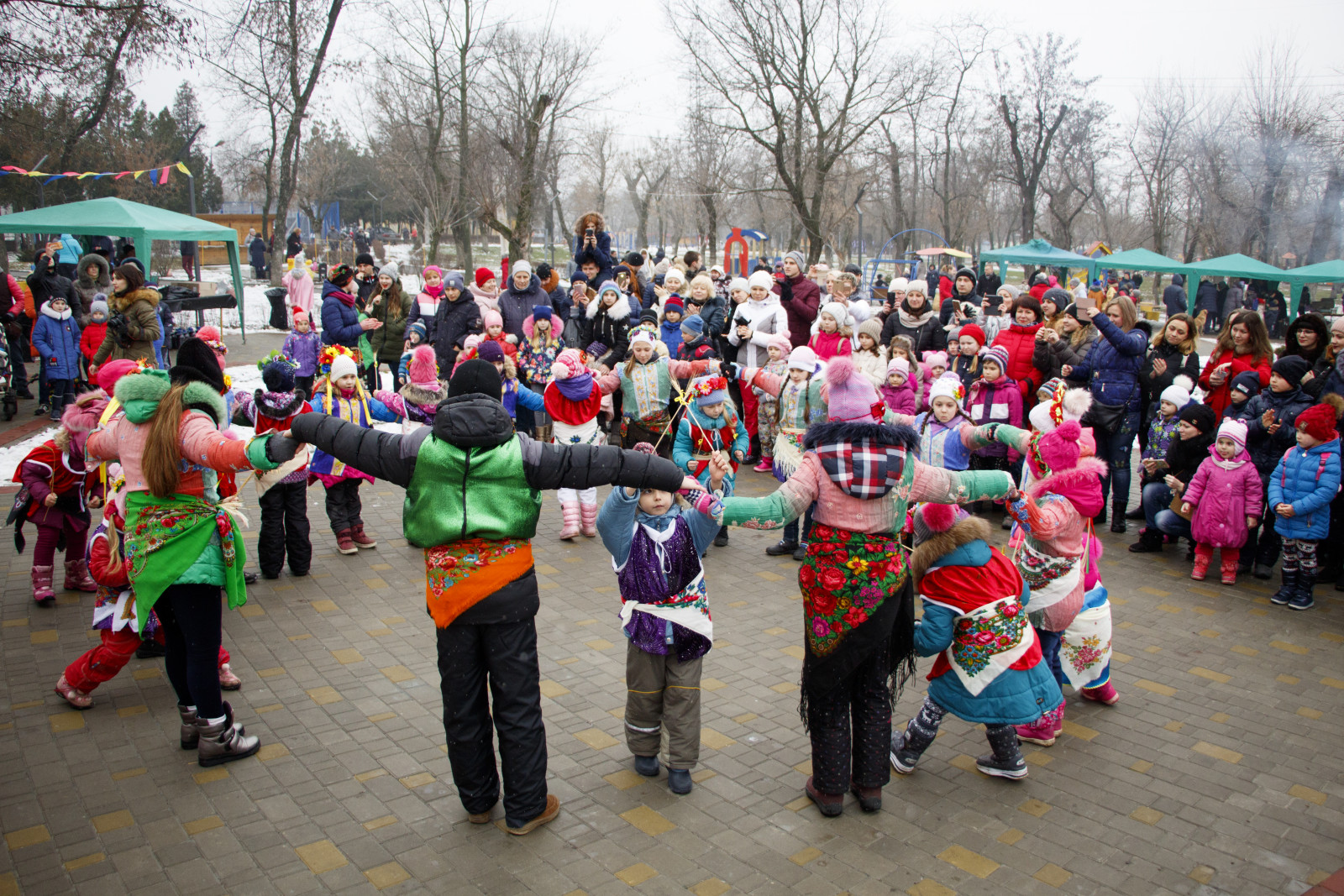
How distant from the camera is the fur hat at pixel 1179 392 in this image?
762cm

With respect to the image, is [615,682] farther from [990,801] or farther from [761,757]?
[990,801]

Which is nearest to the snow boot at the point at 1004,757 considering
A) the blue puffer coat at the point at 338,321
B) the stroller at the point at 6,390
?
the blue puffer coat at the point at 338,321

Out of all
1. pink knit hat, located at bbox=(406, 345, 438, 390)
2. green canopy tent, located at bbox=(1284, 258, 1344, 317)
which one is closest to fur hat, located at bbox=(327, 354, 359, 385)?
pink knit hat, located at bbox=(406, 345, 438, 390)

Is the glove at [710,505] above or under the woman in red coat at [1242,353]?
under

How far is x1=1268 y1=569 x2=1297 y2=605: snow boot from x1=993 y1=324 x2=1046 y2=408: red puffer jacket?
2.73 m

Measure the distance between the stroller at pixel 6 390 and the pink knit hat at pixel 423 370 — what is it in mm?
6795

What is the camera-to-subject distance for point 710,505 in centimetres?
356

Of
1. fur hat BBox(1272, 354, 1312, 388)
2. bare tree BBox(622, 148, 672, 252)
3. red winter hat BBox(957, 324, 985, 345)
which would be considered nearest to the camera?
fur hat BBox(1272, 354, 1312, 388)

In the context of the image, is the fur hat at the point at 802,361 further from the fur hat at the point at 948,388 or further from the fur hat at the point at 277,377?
the fur hat at the point at 277,377

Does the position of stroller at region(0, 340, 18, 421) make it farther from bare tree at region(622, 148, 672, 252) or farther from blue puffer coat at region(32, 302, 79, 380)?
bare tree at region(622, 148, 672, 252)

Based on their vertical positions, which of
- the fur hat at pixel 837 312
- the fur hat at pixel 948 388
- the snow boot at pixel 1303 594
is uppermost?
the fur hat at pixel 837 312

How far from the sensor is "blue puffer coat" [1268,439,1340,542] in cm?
639

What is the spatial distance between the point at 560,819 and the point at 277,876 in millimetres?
1104

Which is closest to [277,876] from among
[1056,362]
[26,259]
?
[1056,362]
